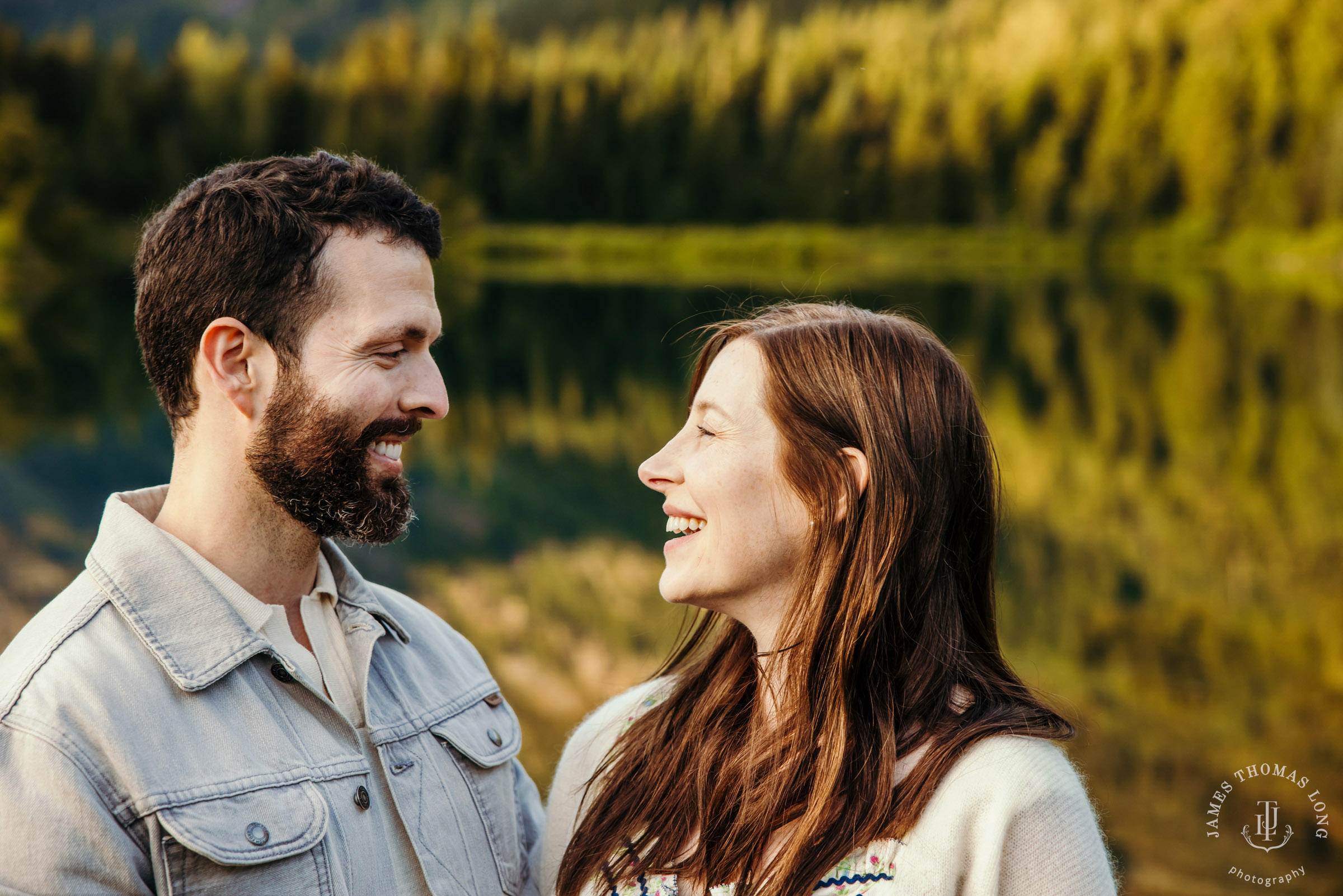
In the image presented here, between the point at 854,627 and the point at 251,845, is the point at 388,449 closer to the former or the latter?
the point at 251,845

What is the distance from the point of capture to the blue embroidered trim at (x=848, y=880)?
91.9 inches

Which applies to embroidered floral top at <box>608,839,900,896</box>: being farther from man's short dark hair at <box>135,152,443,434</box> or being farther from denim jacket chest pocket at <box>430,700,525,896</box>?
man's short dark hair at <box>135,152,443,434</box>

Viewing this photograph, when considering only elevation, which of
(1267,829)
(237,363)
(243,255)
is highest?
(243,255)

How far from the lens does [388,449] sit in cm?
278

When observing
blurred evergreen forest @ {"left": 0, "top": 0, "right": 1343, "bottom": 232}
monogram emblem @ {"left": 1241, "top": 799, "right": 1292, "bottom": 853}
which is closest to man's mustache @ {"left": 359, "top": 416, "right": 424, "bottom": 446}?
monogram emblem @ {"left": 1241, "top": 799, "right": 1292, "bottom": 853}

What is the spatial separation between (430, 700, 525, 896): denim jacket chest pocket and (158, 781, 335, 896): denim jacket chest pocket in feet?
1.34

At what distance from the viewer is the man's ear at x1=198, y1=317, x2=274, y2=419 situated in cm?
256

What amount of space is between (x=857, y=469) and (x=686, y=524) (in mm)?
404

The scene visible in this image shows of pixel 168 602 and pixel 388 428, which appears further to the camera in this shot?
pixel 388 428

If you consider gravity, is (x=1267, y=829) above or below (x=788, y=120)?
below

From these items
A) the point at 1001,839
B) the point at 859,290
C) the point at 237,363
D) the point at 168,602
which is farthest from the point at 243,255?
the point at 859,290

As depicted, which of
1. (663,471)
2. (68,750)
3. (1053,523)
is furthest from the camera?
(1053,523)

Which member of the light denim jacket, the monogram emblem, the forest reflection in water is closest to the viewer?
the light denim jacket

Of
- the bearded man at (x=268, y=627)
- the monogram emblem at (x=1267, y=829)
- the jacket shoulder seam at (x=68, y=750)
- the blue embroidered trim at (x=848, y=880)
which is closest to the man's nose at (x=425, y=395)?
the bearded man at (x=268, y=627)
